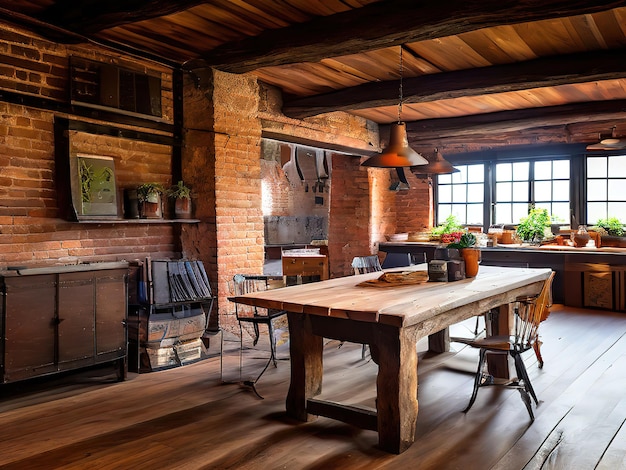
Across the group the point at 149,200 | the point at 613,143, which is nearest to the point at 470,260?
the point at 149,200

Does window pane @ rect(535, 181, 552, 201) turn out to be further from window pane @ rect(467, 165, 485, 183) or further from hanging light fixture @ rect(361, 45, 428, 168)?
hanging light fixture @ rect(361, 45, 428, 168)

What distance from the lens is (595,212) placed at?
8.38 meters

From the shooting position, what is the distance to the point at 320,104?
647 centimetres

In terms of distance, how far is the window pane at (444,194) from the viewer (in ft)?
31.6

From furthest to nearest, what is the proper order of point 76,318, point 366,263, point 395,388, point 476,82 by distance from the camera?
point 366,263 → point 476,82 → point 76,318 → point 395,388

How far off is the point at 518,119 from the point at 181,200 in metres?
4.70

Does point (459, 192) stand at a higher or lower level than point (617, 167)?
lower

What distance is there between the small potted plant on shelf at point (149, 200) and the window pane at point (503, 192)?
6.07 meters

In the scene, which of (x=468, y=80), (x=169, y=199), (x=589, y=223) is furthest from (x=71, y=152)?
(x=589, y=223)

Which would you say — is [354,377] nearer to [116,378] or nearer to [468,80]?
[116,378]

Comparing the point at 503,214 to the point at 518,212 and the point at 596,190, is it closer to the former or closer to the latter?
the point at 518,212

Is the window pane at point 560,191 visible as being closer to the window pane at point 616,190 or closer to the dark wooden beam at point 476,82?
the window pane at point 616,190

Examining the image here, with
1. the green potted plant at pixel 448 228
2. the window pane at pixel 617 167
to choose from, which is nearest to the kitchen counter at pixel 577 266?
the green potted plant at pixel 448 228

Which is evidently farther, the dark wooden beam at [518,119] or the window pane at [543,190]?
the window pane at [543,190]
